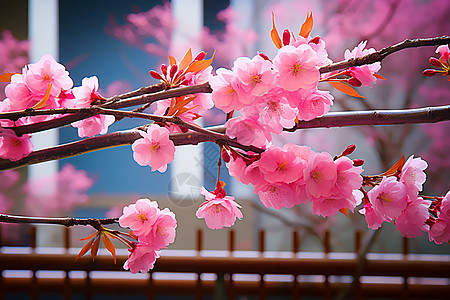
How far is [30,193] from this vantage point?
2047mm

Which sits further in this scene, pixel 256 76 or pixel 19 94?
pixel 19 94

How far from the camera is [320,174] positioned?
13.8 inches

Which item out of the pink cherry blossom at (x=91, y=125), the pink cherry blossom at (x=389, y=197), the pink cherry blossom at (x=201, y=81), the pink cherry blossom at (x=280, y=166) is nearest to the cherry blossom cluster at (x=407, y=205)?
the pink cherry blossom at (x=389, y=197)

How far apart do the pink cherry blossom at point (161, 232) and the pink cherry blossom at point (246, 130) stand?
165mm

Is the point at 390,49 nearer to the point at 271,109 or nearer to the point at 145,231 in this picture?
the point at 271,109

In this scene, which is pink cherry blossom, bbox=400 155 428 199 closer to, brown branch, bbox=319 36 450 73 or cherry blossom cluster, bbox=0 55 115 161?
brown branch, bbox=319 36 450 73

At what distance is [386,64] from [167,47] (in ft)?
4.40

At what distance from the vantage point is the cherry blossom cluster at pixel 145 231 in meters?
0.42

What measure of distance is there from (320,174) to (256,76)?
4.7 inches

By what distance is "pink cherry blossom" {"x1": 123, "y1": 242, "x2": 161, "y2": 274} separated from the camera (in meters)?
0.42

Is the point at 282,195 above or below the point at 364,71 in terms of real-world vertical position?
below

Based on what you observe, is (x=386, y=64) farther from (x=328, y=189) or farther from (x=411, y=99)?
(x=328, y=189)

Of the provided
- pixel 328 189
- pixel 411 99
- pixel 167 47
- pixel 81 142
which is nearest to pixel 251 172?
pixel 328 189

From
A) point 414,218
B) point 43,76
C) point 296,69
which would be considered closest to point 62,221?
point 43,76
